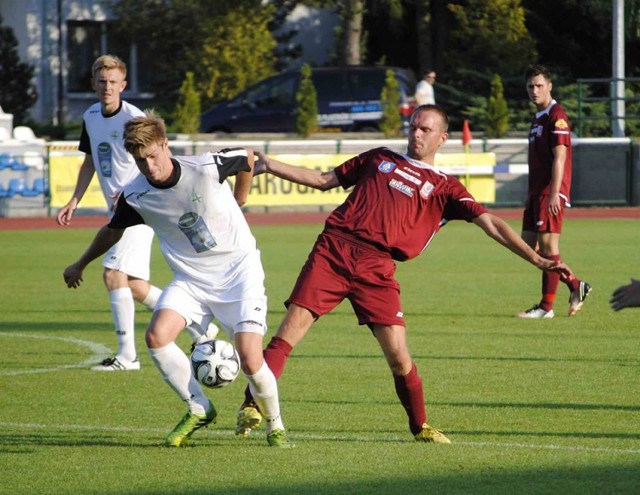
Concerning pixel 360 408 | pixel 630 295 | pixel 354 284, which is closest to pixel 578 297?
pixel 360 408

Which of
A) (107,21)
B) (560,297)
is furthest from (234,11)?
(560,297)

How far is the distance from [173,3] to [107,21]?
13.5 ft

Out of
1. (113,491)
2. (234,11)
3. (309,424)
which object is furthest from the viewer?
(234,11)

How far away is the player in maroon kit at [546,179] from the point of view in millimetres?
12180

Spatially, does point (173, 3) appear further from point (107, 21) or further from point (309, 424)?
point (309, 424)

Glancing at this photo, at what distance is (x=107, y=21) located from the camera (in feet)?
138

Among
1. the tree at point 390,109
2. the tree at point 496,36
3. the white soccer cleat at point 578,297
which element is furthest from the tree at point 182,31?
the white soccer cleat at point 578,297

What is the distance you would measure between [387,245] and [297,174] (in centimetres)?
64

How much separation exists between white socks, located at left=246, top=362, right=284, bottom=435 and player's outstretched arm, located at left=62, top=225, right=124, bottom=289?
1142 millimetres

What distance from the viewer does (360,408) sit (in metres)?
8.20

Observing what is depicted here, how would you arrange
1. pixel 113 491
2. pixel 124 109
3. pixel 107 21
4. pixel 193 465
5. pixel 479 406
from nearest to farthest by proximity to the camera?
pixel 113 491, pixel 193 465, pixel 479 406, pixel 124 109, pixel 107 21

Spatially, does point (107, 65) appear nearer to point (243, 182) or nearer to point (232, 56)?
point (243, 182)

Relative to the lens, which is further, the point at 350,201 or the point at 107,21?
the point at 107,21

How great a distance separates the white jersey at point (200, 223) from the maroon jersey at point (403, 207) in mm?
626
